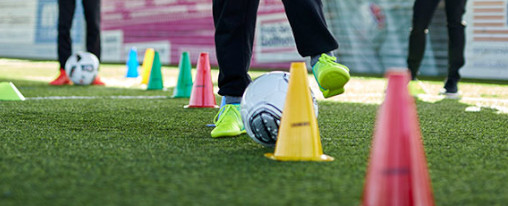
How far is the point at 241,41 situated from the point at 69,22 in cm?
405

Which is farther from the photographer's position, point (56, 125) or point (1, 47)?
point (1, 47)

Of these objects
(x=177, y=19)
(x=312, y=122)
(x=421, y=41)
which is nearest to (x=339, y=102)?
(x=421, y=41)

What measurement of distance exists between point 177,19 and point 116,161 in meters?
→ 11.0

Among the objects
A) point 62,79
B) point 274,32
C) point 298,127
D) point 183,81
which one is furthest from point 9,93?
point 274,32

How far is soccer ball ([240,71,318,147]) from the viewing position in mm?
2422

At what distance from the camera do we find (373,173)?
4.89 ft

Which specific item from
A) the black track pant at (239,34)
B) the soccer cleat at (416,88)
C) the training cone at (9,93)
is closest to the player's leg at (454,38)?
the soccer cleat at (416,88)

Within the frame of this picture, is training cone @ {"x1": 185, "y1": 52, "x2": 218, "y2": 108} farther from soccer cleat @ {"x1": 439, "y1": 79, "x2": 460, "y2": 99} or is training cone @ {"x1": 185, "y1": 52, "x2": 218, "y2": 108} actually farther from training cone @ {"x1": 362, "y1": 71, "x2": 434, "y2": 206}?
training cone @ {"x1": 362, "y1": 71, "x2": 434, "y2": 206}

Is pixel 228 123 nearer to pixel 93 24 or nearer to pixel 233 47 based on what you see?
pixel 233 47

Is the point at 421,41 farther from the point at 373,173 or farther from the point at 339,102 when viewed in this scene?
the point at 373,173

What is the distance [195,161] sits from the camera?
213 cm

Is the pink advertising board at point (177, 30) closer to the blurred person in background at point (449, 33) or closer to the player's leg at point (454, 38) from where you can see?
the blurred person in background at point (449, 33)

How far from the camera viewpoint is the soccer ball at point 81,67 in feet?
20.9

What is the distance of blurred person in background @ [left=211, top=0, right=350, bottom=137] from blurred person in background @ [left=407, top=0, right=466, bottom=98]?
2972 mm
